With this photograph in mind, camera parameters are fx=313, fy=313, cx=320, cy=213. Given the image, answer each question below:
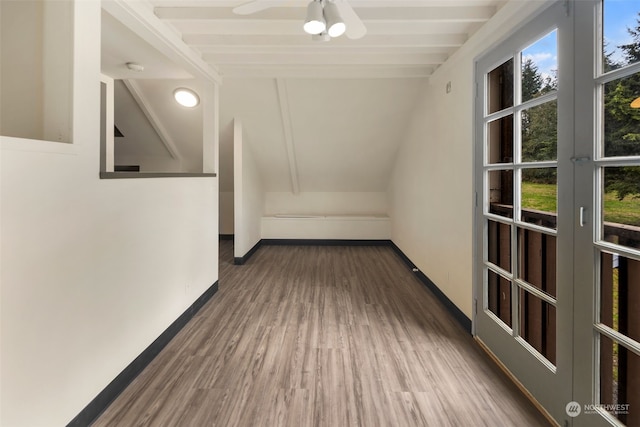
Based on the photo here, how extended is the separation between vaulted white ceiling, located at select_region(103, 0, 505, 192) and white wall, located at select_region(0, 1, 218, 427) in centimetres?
110

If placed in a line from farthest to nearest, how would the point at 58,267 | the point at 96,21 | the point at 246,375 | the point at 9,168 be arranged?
the point at 246,375, the point at 96,21, the point at 58,267, the point at 9,168

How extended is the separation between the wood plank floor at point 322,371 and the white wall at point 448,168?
45 centimetres

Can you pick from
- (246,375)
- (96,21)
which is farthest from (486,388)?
(96,21)

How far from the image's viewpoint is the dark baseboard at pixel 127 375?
152 centimetres

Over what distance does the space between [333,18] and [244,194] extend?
11.1 feet

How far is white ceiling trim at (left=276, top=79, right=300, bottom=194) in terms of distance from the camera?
3.92m

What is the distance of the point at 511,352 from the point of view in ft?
6.20

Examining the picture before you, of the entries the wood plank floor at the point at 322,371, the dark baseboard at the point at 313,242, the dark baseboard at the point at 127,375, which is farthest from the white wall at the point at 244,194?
the dark baseboard at the point at 127,375

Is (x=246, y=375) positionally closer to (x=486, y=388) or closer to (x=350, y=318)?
(x=350, y=318)

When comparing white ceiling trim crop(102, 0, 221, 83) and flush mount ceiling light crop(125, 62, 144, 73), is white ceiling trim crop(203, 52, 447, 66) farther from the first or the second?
flush mount ceiling light crop(125, 62, 144, 73)

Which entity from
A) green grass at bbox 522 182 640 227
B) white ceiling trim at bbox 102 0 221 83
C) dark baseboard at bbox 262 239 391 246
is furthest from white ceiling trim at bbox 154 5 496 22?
dark baseboard at bbox 262 239 391 246

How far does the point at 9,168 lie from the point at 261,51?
84.7 inches

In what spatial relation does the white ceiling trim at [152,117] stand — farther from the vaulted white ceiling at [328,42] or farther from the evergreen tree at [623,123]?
the evergreen tree at [623,123]

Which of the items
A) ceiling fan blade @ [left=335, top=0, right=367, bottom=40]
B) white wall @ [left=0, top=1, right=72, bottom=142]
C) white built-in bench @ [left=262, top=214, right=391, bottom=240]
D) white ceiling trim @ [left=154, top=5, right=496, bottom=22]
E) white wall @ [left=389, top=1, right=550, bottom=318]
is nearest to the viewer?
white wall @ [left=0, top=1, right=72, bottom=142]
